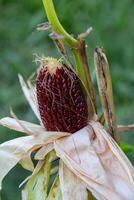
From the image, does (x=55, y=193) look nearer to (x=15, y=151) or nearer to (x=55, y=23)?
(x=15, y=151)

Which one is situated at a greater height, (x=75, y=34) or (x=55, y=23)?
(x=55, y=23)

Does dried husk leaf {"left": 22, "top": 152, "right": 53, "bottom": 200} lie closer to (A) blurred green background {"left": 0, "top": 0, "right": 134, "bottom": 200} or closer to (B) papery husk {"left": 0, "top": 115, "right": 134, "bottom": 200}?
(B) papery husk {"left": 0, "top": 115, "right": 134, "bottom": 200}

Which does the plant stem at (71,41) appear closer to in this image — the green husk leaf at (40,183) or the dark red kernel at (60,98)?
the dark red kernel at (60,98)

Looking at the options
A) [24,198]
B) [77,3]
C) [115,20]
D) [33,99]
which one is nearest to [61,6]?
[77,3]

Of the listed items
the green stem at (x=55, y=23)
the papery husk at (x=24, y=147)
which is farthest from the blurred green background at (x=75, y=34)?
the green stem at (x=55, y=23)

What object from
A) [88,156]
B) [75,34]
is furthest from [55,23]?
[75,34]
